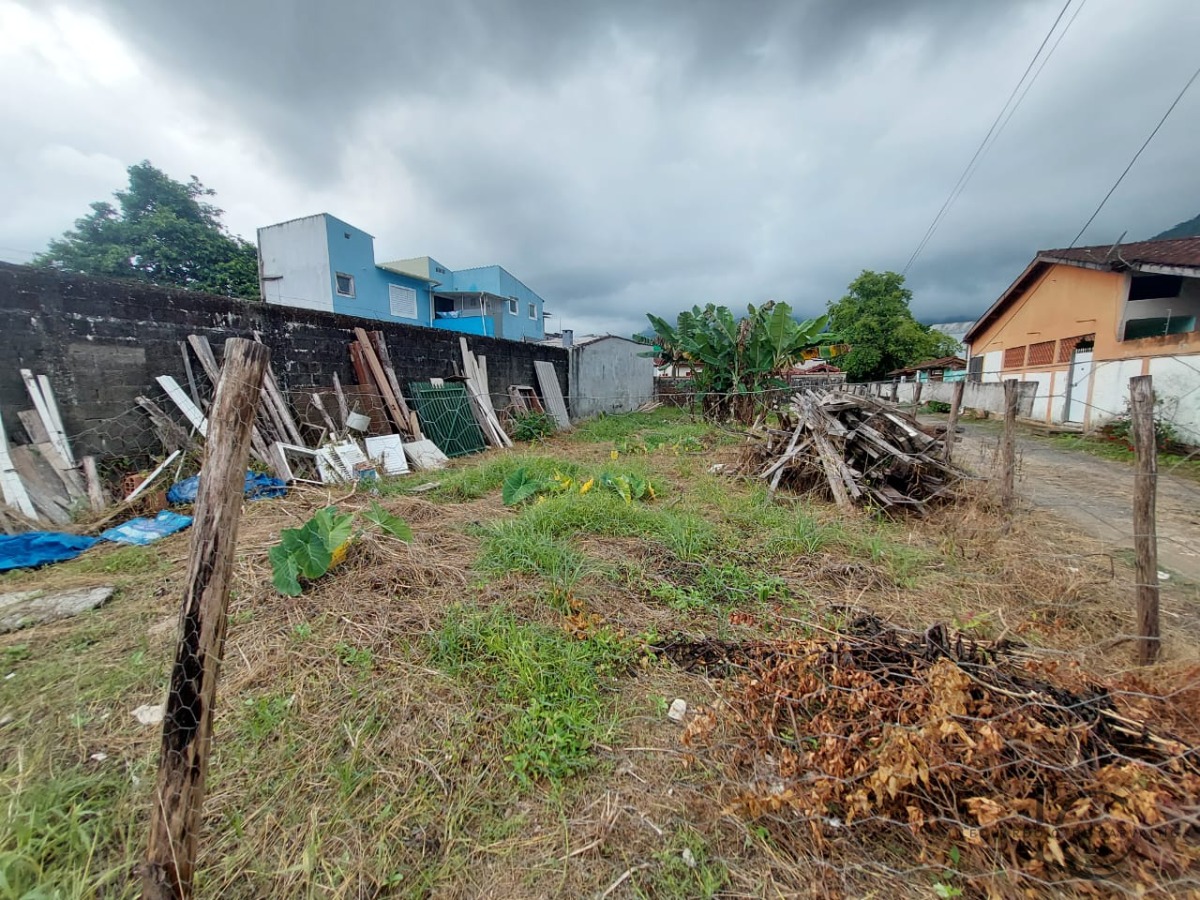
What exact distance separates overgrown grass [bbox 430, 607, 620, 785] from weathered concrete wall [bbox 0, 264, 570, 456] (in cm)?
434

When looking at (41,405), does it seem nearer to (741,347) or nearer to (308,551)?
(308,551)

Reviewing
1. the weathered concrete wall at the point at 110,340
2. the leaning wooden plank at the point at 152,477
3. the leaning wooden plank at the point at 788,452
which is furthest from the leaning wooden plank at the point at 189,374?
the leaning wooden plank at the point at 788,452

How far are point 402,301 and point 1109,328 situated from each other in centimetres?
2041

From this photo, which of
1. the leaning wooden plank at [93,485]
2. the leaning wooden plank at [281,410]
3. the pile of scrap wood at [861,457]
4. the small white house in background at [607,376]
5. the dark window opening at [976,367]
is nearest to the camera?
the leaning wooden plank at [93,485]

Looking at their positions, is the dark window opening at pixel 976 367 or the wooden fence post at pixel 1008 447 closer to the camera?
the wooden fence post at pixel 1008 447

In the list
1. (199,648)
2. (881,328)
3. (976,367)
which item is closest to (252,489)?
(199,648)

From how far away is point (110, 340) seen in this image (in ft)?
13.4

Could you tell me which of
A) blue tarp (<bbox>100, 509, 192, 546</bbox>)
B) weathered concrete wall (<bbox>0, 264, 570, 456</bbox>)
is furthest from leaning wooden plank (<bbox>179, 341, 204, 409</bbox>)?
blue tarp (<bbox>100, 509, 192, 546</bbox>)

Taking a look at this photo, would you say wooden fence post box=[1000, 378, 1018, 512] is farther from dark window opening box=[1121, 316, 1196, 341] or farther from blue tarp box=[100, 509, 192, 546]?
dark window opening box=[1121, 316, 1196, 341]

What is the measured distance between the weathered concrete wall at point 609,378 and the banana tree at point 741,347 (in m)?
2.26

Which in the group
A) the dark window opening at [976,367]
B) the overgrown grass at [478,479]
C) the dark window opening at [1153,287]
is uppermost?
the dark window opening at [1153,287]

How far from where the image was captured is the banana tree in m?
9.64

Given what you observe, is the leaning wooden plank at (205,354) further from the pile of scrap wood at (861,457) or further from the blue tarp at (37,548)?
the pile of scrap wood at (861,457)

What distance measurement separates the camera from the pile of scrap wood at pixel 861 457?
4258 mm
